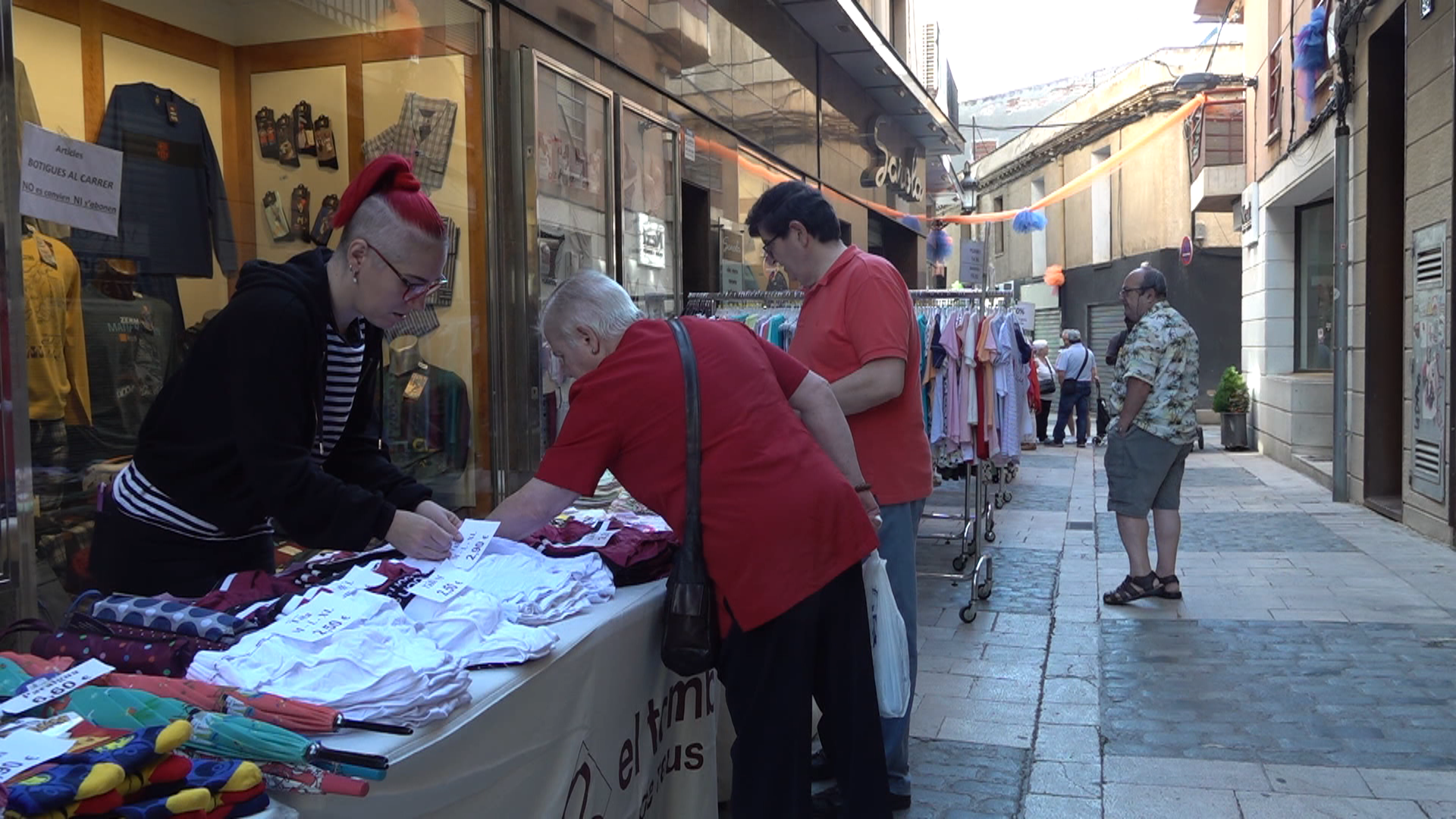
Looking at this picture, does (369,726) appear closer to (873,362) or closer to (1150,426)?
(873,362)

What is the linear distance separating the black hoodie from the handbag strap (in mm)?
678

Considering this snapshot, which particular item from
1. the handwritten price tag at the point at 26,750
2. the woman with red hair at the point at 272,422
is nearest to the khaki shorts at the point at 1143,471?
the woman with red hair at the point at 272,422

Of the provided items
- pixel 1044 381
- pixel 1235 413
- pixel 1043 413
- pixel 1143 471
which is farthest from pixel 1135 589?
pixel 1235 413

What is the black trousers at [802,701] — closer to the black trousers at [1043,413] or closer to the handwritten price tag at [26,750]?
the handwritten price tag at [26,750]

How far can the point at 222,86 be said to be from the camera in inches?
194

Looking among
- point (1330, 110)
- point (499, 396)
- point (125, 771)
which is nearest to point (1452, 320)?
point (1330, 110)

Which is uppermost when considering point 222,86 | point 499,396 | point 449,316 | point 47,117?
point 222,86

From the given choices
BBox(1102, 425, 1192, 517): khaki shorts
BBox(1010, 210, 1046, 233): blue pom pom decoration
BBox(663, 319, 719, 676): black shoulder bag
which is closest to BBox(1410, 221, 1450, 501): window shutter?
BBox(1102, 425, 1192, 517): khaki shorts

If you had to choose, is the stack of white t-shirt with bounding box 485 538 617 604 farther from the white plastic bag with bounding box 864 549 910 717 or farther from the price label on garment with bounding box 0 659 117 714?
the price label on garment with bounding box 0 659 117 714

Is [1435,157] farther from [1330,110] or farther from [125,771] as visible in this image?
[125,771]

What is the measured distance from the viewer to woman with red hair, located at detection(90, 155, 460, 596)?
7.57ft

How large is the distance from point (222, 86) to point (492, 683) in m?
3.79

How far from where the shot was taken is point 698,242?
9.22 metres

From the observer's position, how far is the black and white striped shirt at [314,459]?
96.8 inches
